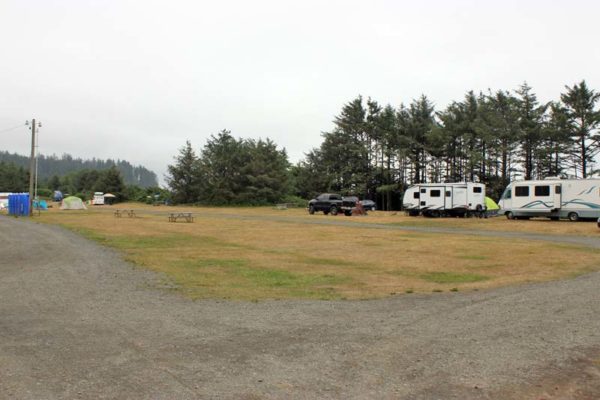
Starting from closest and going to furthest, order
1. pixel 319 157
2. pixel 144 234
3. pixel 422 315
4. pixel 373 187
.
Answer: pixel 422 315 < pixel 144 234 < pixel 373 187 < pixel 319 157

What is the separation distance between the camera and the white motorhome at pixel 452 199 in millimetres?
38906

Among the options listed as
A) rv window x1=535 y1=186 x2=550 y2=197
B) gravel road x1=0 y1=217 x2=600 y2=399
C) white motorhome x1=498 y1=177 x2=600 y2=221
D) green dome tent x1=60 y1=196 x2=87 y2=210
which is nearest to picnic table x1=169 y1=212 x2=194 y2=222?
white motorhome x1=498 y1=177 x2=600 y2=221

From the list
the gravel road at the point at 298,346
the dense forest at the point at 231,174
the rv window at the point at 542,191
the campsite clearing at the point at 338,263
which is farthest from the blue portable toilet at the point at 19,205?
the rv window at the point at 542,191

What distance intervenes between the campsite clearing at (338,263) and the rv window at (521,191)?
49.3 feet

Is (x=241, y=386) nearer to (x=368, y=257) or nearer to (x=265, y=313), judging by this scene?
(x=265, y=313)

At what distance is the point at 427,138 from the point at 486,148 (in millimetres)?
7225

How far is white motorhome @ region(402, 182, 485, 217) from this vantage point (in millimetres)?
38906

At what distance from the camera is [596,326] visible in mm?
6688

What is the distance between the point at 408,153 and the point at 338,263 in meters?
53.6

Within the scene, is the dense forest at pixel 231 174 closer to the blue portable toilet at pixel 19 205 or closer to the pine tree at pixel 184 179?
the pine tree at pixel 184 179

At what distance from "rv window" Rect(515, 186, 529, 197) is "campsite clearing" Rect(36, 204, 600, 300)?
49.3 feet

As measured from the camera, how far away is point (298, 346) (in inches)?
224

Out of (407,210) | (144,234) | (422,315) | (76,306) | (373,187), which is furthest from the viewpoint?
(373,187)

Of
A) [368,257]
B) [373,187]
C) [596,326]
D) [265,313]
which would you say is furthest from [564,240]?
[373,187]
